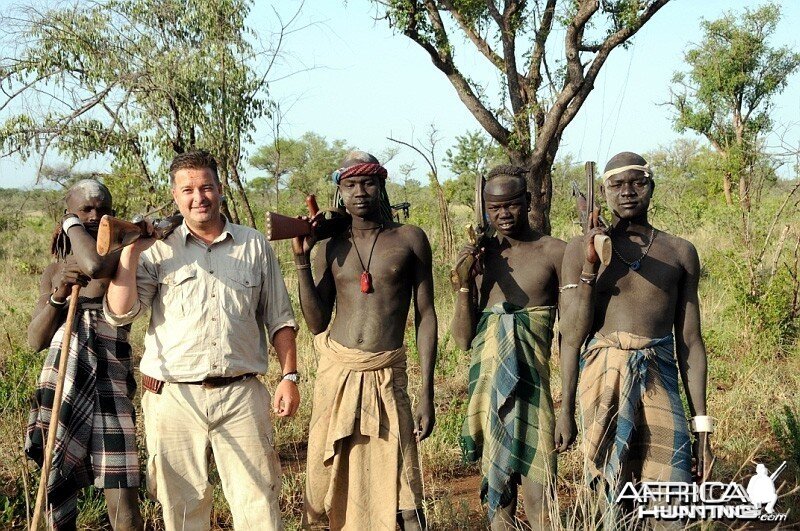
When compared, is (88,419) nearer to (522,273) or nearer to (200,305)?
(200,305)

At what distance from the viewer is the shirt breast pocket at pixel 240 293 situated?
2.95 m

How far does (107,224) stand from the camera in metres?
2.62

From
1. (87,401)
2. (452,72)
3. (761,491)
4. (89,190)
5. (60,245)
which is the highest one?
(452,72)

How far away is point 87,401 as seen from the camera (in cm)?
337

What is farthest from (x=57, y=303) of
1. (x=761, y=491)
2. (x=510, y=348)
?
(x=761, y=491)

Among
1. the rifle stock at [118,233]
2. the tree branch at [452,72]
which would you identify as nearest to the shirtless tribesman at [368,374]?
the rifle stock at [118,233]

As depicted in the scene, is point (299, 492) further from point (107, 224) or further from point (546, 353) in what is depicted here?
point (107, 224)

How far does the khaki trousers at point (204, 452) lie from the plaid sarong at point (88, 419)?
1.50 ft

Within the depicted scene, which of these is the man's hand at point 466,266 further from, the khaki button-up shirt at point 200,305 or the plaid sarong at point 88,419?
the plaid sarong at point 88,419

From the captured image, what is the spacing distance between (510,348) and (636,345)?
0.49 m

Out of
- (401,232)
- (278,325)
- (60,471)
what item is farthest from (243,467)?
(401,232)

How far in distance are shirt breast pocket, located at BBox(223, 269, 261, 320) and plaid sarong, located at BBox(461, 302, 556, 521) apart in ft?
3.25

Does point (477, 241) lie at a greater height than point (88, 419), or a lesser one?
greater

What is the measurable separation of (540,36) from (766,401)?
406 centimetres
